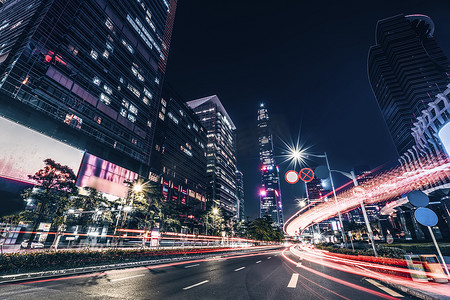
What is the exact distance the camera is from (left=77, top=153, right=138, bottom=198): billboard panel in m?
38.5

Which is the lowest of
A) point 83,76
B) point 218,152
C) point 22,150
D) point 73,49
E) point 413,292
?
point 413,292

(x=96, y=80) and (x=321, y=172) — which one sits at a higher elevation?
(x=96, y=80)

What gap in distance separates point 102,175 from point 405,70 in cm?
17535

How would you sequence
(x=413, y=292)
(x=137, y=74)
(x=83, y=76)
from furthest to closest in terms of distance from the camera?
(x=137, y=74) < (x=83, y=76) < (x=413, y=292)

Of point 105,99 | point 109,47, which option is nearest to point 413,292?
point 105,99

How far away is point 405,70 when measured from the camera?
12112 centimetres

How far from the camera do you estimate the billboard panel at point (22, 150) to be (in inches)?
1110

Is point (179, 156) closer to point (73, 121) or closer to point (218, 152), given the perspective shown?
point (73, 121)

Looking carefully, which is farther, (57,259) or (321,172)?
(57,259)

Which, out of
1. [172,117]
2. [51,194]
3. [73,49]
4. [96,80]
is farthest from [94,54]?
[51,194]

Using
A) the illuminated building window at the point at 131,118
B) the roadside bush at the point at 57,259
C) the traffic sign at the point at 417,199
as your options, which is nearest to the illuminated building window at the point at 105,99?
the illuminated building window at the point at 131,118

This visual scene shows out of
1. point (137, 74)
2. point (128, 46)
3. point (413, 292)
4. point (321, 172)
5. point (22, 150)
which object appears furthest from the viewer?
point (137, 74)

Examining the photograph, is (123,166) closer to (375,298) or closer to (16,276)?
(16,276)

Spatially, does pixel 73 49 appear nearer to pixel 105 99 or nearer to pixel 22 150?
pixel 105 99
